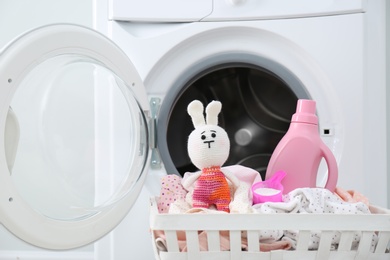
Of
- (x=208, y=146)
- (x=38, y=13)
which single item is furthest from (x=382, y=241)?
(x=38, y=13)

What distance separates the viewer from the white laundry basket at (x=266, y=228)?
0.80 metres

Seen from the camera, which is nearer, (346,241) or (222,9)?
(346,241)

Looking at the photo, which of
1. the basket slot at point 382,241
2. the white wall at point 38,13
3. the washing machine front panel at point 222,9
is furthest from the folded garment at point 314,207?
the white wall at point 38,13

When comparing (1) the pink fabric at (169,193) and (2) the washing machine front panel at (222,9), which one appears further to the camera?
(2) the washing machine front panel at (222,9)

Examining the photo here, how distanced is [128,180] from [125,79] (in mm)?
223

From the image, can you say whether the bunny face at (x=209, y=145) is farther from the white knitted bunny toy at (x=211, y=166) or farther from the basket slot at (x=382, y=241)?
the basket slot at (x=382, y=241)

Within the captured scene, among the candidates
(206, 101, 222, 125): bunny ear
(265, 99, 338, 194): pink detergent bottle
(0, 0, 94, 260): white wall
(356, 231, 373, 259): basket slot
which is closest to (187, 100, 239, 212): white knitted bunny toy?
(206, 101, 222, 125): bunny ear

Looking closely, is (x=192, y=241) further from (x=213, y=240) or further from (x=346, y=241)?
(x=346, y=241)

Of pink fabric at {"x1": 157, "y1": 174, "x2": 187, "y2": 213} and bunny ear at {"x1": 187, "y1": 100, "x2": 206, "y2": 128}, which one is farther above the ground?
bunny ear at {"x1": 187, "y1": 100, "x2": 206, "y2": 128}

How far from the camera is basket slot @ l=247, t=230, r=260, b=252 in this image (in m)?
0.81

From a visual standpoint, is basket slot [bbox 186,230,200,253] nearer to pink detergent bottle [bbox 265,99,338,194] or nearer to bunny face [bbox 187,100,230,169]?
bunny face [bbox 187,100,230,169]

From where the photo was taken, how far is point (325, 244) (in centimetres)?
82

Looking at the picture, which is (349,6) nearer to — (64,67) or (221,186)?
(221,186)

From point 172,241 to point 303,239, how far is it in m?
0.21
